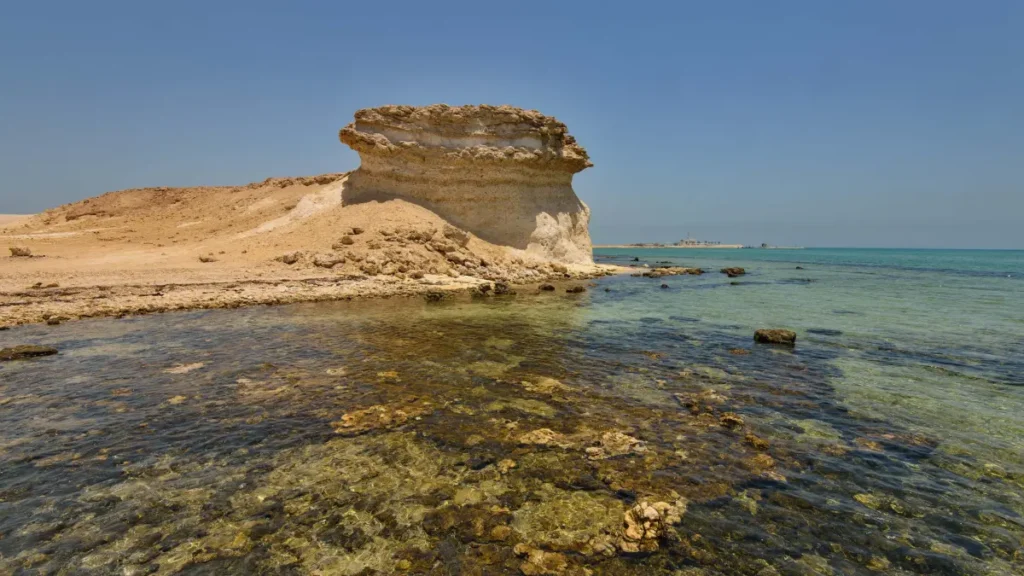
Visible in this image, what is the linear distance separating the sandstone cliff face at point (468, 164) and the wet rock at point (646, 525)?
94.5ft

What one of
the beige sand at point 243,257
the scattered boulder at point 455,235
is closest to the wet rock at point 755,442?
the beige sand at point 243,257

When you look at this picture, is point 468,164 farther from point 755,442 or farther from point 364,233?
point 755,442

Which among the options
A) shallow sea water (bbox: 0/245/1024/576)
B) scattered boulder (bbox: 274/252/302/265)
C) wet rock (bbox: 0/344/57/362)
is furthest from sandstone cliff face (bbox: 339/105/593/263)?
wet rock (bbox: 0/344/57/362)

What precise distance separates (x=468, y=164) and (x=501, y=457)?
28.2 meters

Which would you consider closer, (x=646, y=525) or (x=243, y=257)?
(x=646, y=525)

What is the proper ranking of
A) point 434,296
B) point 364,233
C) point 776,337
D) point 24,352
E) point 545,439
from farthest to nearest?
point 364,233
point 434,296
point 776,337
point 24,352
point 545,439

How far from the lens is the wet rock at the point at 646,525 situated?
393cm

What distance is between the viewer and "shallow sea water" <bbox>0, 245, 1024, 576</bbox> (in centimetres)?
384

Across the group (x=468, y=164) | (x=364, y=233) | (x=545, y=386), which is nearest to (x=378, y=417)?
(x=545, y=386)

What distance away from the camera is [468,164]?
3136cm

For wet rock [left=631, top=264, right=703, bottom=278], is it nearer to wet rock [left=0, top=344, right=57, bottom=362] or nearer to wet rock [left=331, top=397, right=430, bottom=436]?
wet rock [left=331, top=397, right=430, bottom=436]

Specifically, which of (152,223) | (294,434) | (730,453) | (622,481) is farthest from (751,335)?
(152,223)

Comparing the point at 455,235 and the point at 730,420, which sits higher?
the point at 455,235

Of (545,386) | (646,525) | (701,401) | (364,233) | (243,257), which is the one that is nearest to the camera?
(646,525)
